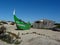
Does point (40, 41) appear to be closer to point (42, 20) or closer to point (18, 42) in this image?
point (18, 42)

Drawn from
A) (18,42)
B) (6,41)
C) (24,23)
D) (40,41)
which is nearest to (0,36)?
(6,41)

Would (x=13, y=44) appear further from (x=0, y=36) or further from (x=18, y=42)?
(x=0, y=36)

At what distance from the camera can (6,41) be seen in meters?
14.2

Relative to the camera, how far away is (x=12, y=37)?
14.8m

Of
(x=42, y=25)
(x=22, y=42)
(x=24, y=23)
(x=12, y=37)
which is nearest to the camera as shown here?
(x=22, y=42)

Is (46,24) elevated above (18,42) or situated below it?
above

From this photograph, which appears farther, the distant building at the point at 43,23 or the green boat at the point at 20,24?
the distant building at the point at 43,23

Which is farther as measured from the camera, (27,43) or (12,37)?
(12,37)

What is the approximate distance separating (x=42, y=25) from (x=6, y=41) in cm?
1815

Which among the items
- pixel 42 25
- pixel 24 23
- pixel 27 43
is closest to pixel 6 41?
pixel 27 43

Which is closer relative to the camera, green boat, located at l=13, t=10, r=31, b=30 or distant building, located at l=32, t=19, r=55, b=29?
green boat, located at l=13, t=10, r=31, b=30

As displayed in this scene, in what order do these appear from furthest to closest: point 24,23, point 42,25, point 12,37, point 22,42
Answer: point 42,25 → point 24,23 → point 12,37 → point 22,42

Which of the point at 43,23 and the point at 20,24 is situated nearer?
the point at 20,24

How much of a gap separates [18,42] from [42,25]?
18.6 m
